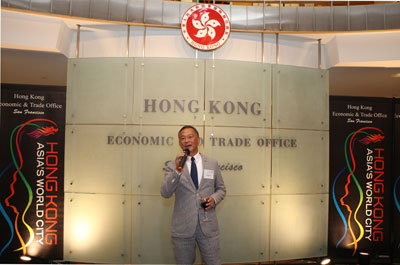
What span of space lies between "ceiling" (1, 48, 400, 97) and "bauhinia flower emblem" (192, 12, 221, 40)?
2000 mm

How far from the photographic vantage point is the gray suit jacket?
2.67 metres

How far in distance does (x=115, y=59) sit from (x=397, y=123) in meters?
4.30

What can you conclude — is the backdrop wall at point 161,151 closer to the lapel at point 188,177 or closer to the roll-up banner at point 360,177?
the roll-up banner at point 360,177

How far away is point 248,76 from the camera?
4.10m

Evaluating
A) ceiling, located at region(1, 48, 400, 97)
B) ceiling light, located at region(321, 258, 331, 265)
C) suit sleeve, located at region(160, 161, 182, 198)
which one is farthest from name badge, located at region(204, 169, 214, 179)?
ceiling, located at region(1, 48, 400, 97)

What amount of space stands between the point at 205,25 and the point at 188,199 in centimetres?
239

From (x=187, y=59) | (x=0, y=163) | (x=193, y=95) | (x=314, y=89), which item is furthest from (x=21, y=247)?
(x=314, y=89)

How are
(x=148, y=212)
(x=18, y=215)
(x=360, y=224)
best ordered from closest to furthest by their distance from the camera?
(x=148, y=212), (x=18, y=215), (x=360, y=224)

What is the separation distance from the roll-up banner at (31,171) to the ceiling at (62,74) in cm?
60

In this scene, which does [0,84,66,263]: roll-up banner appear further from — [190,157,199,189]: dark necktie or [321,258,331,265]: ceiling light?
[321,258,331,265]: ceiling light

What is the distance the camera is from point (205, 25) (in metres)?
4.05

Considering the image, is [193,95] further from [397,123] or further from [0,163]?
[397,123]

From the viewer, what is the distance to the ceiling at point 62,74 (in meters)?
4.63

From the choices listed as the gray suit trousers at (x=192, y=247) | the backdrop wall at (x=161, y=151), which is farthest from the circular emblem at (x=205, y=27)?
the gray suit trousers at (x=192, y=247)
